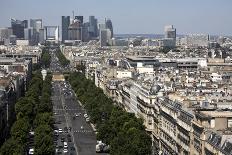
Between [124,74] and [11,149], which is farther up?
[124,74]

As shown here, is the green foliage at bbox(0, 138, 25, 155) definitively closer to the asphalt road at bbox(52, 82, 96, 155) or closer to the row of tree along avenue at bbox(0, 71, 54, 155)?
the row of tree along avenue at bbox(0, 71, 54, 155)

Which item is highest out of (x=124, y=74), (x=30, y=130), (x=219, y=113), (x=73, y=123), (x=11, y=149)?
(x=219, y=113)

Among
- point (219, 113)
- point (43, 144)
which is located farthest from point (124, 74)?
point (219, 113)

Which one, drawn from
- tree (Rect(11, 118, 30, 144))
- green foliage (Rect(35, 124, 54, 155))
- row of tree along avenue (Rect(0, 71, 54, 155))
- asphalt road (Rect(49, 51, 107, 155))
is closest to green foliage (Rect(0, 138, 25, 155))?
row of tree along avenue (Rect(0, 71, 54, 155))

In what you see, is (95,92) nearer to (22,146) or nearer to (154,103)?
(154,103)

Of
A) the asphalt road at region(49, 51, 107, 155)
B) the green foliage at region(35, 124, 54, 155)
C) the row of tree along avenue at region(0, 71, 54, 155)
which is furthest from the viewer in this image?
the asphalt road at region(49, 51, 107, 155)

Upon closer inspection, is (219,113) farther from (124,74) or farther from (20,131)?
(124,74)

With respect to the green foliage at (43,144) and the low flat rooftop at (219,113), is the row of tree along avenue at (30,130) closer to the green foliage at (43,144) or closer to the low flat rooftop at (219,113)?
the green foliage at (43,144)

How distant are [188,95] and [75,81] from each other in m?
81.4

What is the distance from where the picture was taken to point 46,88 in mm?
131125

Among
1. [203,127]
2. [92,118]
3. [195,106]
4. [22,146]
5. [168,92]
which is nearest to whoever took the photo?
[203,127]

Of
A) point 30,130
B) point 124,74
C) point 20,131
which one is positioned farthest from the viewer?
point 124,74

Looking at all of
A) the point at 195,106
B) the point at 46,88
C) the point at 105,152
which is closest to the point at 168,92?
the point at 105,152

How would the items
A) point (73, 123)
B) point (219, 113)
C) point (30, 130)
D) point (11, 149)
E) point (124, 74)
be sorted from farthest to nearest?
point (124, 74), point (73, 123), point (30, 130), point (11, 149), point (219, 113)
